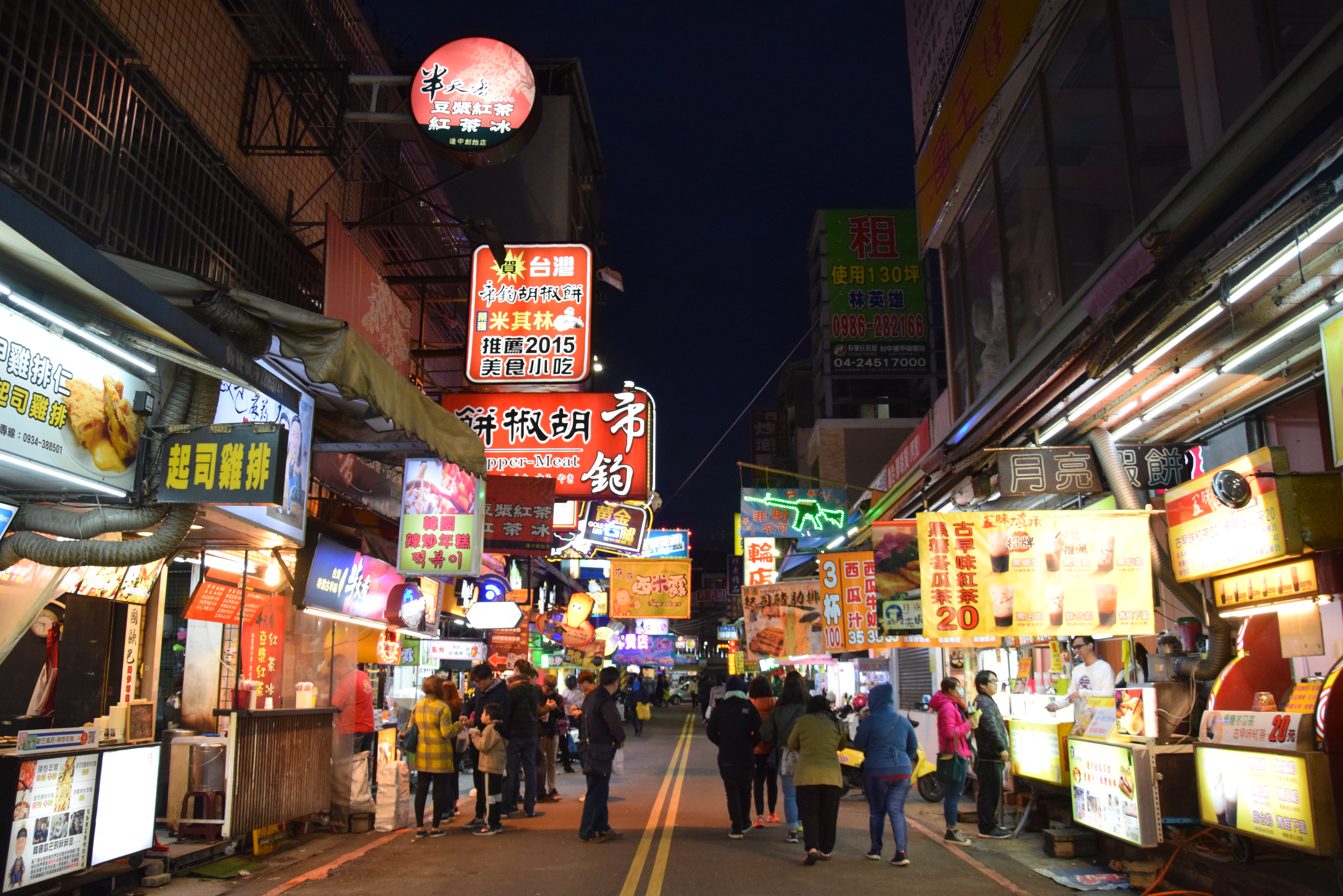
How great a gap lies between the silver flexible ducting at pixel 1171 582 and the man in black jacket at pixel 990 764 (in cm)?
314

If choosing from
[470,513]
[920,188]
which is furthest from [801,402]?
[470,513]

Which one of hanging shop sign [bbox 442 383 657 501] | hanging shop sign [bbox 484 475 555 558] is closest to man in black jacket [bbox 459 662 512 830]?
hanging shop sign [bbox 484 475 555 558]

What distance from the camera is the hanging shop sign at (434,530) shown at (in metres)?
11.6

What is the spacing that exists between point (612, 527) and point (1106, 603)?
1430 cm

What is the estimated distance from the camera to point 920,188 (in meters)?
17.0

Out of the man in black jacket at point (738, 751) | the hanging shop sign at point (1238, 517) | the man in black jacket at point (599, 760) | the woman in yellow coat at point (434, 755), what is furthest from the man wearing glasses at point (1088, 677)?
the woman in yellow coat at point (434, 755)

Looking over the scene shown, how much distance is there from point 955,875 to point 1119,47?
8.78 m

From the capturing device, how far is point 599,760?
10.9 meters

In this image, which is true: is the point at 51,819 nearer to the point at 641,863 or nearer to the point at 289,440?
the point at 289,440

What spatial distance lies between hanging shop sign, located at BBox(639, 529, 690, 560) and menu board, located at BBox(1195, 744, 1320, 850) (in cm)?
1900

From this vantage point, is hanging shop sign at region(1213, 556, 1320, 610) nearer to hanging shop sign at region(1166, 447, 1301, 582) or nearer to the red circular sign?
hanging shop sign at region(1166, 447, 1301, 582)

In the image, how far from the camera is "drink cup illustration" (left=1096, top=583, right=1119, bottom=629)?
9039 millimetres

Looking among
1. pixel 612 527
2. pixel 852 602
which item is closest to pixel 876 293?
pixel 612 527

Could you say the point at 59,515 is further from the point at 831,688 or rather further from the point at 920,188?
the point at 831,688
